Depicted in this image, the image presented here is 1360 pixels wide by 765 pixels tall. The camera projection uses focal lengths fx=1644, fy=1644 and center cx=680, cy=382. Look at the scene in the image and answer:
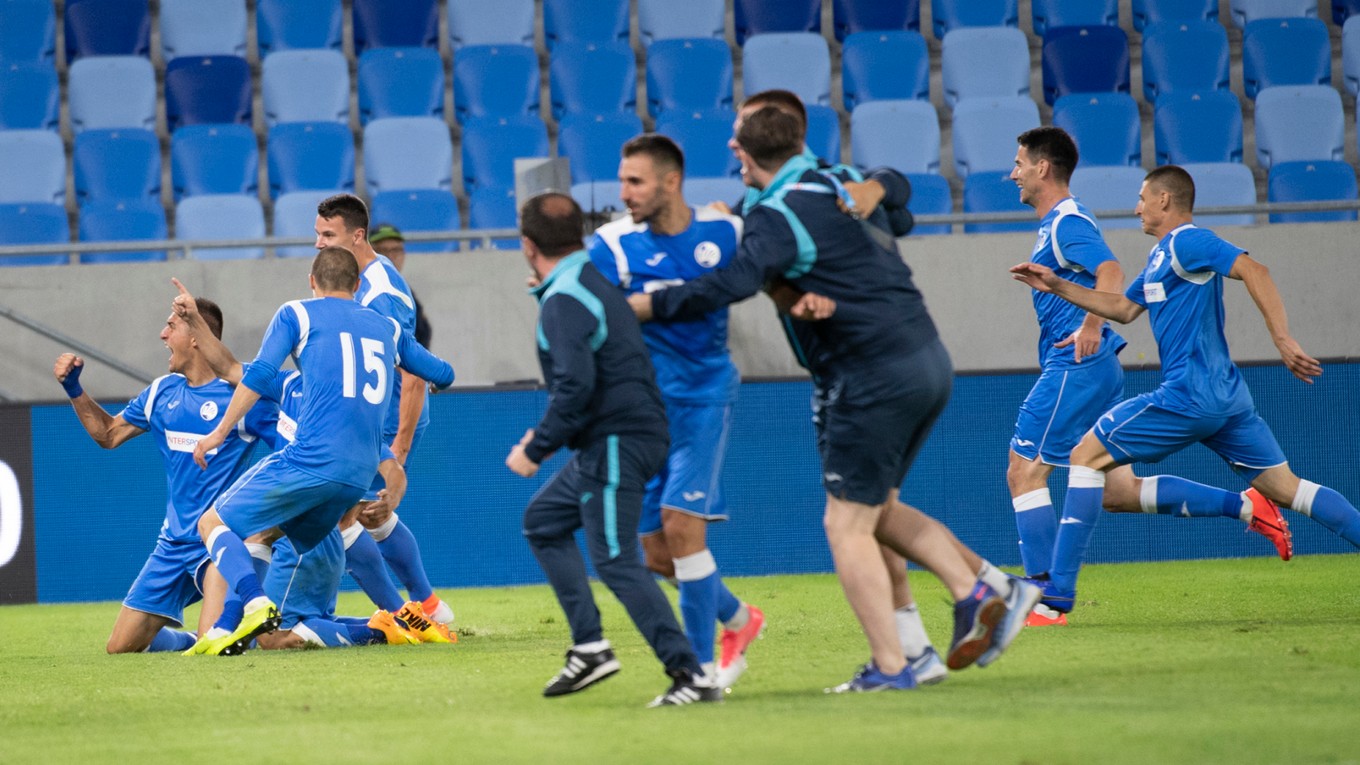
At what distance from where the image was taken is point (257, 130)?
1566cm

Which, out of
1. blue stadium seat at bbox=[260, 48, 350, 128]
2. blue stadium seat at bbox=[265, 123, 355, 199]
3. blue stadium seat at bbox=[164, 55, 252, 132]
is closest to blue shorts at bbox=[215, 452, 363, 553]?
blue stadium seat at bbox=[265, 123, 355, 199]

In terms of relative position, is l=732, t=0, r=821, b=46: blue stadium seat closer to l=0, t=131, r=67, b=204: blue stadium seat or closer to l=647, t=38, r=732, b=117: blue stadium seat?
l=647, t=38, r=732, b=117: blue stadium seat

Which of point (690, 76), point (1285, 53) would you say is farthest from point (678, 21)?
point (1285, 53)

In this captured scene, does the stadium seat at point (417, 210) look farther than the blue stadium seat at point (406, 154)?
No

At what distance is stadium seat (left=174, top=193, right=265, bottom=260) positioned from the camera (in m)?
13.6

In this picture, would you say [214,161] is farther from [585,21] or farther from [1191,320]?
[1191,320]

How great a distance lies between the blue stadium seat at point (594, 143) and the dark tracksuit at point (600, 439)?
891 centimetres

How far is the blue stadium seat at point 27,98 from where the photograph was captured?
1474 centimetres

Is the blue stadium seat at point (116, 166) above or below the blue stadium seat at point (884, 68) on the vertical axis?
below

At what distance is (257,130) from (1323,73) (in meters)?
9.97

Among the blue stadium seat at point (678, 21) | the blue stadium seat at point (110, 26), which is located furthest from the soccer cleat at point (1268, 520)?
the blue stadium seat at point (110, 26)

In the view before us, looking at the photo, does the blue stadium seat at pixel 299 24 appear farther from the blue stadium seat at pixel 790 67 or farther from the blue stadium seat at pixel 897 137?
the blue stadium seat at pixel 897 137

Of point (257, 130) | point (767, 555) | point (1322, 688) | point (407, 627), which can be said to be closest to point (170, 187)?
point (257, 130)

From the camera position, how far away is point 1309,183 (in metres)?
13.9
